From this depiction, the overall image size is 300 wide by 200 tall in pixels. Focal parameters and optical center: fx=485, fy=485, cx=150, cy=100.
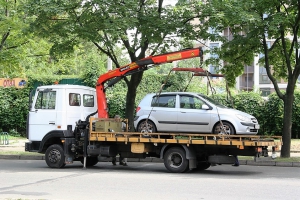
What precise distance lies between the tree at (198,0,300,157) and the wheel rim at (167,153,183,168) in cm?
468

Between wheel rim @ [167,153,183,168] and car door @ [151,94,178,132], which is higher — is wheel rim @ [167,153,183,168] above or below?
below

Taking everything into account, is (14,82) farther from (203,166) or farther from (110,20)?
(203,166)

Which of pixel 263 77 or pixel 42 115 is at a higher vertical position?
pixel 263 77

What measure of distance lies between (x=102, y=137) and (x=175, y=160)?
2.26 metres

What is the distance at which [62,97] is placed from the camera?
48.8ft

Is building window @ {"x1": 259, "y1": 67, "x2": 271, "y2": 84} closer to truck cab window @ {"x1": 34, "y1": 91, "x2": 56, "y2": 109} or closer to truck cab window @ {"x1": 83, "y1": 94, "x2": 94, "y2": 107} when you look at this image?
truck cab window @ {"x1": 83, "y1": 94, "x2": 94, "y2": 107}

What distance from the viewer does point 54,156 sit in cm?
1497

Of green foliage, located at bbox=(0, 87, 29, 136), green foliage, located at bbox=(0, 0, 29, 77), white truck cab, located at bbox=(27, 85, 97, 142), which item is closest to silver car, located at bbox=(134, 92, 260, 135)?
white truck cab, located at bbox=(27, 85, 97, 142)

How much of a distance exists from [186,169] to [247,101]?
15.9 metres

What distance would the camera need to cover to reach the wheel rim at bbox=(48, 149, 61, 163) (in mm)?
14914

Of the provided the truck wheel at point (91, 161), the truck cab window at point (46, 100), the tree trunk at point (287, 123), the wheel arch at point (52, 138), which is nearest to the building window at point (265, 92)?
the tree trunk at point (287, 123)

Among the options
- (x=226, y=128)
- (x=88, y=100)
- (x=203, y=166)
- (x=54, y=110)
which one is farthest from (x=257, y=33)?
(x=54, y=110)

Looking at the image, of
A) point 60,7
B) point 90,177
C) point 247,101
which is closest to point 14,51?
point 60,7

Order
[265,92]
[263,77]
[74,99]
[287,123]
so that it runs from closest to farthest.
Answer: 1. [74,99]
2. [287,123]
3. [265,92]
4. [263,77]
